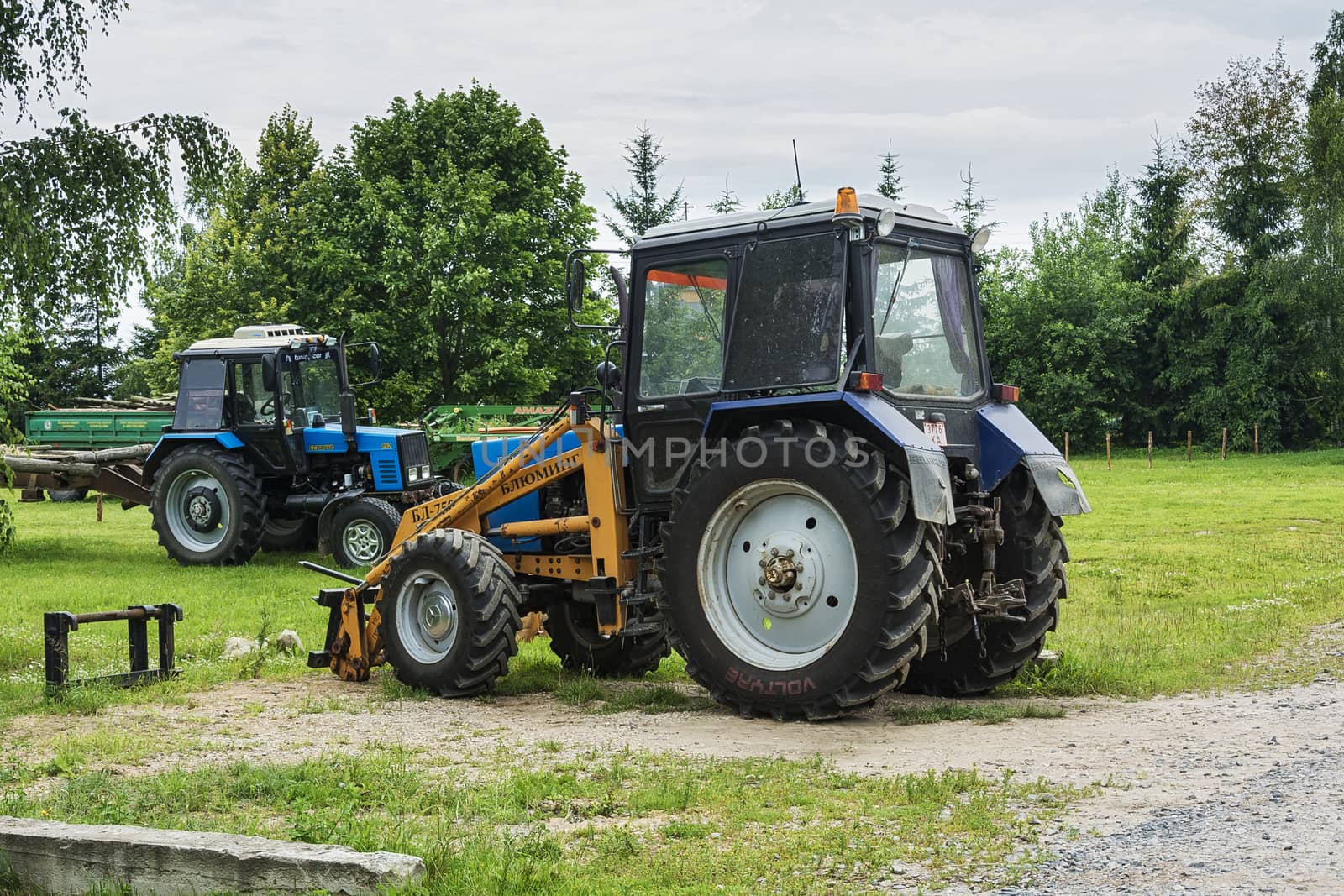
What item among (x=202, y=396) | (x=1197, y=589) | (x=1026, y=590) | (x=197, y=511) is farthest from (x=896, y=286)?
(x=202, y=396)

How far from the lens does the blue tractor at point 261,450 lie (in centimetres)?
1869

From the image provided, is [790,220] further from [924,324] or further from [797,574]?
[797,574]

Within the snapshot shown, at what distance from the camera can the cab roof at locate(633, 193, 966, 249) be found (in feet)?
27.7

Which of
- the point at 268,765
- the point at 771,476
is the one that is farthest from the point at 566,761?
the point at 771,476

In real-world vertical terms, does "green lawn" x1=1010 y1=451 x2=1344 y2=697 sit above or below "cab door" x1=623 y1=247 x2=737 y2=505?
below

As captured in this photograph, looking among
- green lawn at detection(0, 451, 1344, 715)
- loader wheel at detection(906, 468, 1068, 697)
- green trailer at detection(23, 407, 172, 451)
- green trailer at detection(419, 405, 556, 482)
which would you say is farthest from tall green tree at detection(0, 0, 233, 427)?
green trailer at detection(23, 407, 172, 451)

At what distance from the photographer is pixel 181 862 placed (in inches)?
193

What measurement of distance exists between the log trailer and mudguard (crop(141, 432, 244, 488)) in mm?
9743

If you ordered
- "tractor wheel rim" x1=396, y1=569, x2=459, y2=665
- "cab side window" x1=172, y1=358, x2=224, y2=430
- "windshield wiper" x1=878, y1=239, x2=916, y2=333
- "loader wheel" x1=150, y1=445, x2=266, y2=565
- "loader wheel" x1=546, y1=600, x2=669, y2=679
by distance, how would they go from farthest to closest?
"cab side window" x1=172, y1=358, x2=224, y2=430, "loader wheel" x1=150, y1=445, x2=266, y2=565, "loader wheel" x1=546, y1=600, x2=669, y2=679, "tractor wheel rim" x1=396, y1=569, x2=459, y2=665, "windshield wiper" x1=878, y1=239, x2=916, y2=333

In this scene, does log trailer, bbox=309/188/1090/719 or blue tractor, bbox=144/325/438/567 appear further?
blue tractor, bbox=144/325/438/567

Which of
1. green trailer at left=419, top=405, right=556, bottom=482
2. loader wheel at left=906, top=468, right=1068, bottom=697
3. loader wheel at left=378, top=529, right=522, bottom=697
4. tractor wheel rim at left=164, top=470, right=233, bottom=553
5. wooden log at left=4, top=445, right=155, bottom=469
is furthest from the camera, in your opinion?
green trailer at left=419, top=405, right=556, bottom=482

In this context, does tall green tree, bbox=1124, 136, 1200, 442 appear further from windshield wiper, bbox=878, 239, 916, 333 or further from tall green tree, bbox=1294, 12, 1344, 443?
windshield wiper, bbox=878, 239, 916, 333

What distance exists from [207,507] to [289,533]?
130 cm

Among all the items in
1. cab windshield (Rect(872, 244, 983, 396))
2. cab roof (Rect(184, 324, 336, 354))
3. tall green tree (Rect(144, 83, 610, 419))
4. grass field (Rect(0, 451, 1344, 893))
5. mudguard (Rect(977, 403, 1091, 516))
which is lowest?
grass field (Rect(0, 451, 1344, 893))
